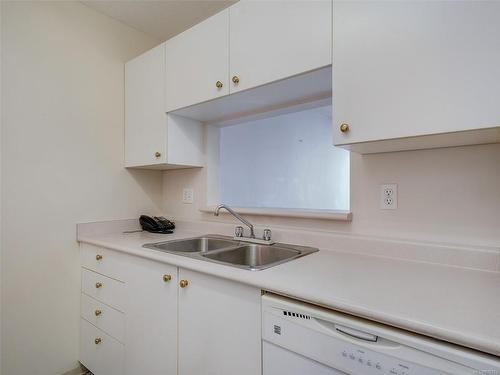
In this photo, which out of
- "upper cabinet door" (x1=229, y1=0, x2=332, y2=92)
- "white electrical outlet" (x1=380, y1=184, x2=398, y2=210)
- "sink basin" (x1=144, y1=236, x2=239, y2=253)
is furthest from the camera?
"sink basin" (x1=144, y1=236, x2=239, y2=253)

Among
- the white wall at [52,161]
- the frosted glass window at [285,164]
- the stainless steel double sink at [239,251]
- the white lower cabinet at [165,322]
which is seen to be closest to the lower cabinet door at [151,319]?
the white lower cabinet at [165,322]

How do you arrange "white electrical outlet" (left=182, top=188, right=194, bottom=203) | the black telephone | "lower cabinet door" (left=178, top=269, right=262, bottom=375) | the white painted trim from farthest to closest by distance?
"white electrical outlet" (left=182, top=188, right=194, bottom=203)
the black telephone
the white painted trim
"lower cabinet door" (left=178, top=269, right=262, bottom=375)

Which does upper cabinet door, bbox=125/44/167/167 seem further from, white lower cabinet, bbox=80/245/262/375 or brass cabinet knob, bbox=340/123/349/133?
brass cabinet knob, bbox=340/123/349/133

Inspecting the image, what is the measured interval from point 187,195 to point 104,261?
Answer: 27.8 inches

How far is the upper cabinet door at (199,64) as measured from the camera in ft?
4.64

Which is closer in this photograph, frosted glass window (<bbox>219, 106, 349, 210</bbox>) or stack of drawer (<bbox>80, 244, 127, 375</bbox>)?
stack of drawer (<bbox>80, 244, 127, 375</bbox>)

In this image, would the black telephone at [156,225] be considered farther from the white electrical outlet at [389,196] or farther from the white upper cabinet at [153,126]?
the white electrical outlet at [389,196]

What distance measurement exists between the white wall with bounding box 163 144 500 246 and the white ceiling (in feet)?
4.48

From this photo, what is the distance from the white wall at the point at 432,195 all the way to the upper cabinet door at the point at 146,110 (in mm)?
1128

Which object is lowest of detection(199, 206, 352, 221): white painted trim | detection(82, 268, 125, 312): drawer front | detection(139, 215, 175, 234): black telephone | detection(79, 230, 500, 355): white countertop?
detection(82, 268, 125, 312): drawer front

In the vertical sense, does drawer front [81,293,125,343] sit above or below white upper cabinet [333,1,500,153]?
below

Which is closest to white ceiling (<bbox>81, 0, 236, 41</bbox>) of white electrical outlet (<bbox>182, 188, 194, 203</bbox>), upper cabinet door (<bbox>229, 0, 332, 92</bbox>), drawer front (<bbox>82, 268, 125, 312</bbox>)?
upper cabinet door (<bbox>229, 0, 332, 92</bbox>)

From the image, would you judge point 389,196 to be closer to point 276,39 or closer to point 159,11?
point 276,39

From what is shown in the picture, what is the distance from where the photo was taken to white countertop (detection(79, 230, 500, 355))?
620 mm
